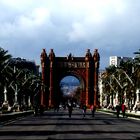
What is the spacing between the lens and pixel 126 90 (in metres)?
116

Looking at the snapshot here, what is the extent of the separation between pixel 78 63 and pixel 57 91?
12.4 metres

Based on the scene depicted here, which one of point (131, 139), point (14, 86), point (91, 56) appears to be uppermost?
point (91, 56)

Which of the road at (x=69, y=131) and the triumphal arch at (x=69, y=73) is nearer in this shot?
the road at (x=69, y=131)

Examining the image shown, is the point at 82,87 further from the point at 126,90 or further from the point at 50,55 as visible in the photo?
the point at 126,90

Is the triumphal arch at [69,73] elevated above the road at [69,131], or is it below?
above

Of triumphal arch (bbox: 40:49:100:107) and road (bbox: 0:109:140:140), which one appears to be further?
triumphal arch (bbox: 40:49:100:107)

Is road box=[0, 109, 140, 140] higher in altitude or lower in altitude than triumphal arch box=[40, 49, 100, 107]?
lower

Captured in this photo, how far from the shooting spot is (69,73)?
184750 millimetres

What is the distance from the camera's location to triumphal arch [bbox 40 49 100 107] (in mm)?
182500

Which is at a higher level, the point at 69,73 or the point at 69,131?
the point at 69,73

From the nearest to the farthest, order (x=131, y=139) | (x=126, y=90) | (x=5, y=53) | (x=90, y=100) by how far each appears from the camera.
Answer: (x=131, y=139) → (x=5, y=53) → (x=126, y=90) → (x=90, y=100)

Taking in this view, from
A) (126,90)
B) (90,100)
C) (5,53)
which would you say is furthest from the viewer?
(90,100)

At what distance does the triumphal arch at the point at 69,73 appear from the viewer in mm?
182500

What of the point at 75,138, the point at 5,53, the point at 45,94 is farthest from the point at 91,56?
the point at 75,138
